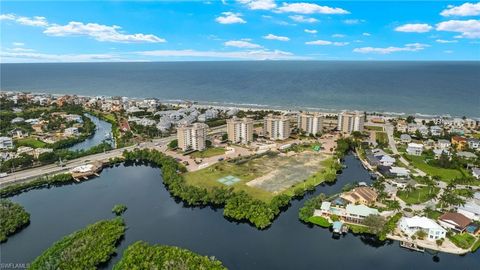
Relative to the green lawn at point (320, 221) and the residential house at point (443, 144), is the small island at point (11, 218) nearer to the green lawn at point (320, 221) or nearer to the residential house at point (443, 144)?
the green lawn at point (320, 221)

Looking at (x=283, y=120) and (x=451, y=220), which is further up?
(x=283, y=120)

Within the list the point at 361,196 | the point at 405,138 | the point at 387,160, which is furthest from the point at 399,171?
the point at 405,138

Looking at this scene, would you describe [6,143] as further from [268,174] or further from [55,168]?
[268,174]

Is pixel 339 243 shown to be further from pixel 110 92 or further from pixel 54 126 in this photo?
pixel 110 92

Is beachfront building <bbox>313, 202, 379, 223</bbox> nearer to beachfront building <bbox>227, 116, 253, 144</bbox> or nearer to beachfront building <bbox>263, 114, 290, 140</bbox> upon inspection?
beachfront building <bbox>227, 116, 253, 144</bbox>

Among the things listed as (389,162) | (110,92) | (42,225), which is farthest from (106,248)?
(110,92)

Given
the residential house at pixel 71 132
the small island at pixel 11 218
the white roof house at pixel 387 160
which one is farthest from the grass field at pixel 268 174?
the residential house at pixel 71 132

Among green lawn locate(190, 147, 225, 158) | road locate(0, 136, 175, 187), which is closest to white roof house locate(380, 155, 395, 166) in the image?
green lawn locate(190, 147, 225, 158)
